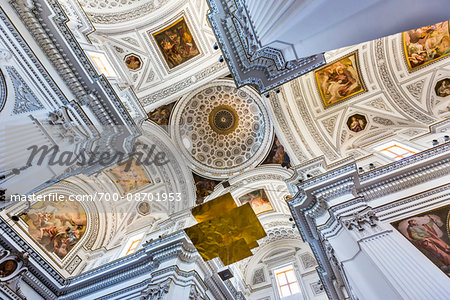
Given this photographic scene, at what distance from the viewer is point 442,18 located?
2.29 metres

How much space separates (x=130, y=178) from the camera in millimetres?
13102

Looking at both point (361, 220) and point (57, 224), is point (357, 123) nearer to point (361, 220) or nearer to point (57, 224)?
point (361, 220)

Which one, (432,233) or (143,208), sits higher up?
(143,208)

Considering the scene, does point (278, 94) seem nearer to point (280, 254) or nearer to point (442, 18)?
point (280, 254)

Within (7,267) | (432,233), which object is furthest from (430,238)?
(7,267)

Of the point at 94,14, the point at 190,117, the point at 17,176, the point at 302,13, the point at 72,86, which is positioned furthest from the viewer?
the point at 190,117

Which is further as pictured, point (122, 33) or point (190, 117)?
point (190, 117)

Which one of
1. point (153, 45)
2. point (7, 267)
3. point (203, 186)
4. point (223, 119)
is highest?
point (153, 45)

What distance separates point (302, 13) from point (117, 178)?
41.6ft

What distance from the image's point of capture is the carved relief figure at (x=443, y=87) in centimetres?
1036

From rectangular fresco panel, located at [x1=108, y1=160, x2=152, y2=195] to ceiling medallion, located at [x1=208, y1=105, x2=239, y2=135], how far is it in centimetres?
496

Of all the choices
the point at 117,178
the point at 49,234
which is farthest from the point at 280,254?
the point at 49,234

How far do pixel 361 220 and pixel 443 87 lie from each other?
9.25m

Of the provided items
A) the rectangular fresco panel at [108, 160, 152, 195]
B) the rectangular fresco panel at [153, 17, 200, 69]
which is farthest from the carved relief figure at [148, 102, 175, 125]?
the rectangular fresco panel at [108, 160, 152, 195]
